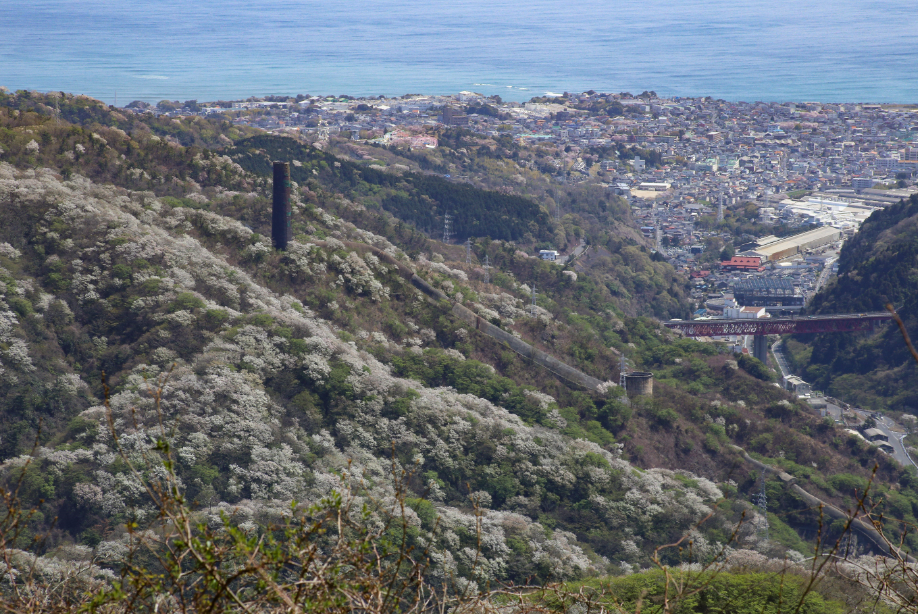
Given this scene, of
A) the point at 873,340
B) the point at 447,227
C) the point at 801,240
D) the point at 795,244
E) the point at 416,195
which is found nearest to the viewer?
the point at 873,340

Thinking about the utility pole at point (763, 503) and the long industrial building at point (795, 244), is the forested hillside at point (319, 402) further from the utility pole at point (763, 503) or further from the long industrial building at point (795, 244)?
the long industrial building at point (795, 244)

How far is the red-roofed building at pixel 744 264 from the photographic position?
3009 inches

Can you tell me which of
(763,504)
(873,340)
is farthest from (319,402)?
(873,340)

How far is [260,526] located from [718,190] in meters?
92.7

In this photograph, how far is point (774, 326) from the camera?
54.5m

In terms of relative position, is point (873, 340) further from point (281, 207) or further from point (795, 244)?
point (281, 207)

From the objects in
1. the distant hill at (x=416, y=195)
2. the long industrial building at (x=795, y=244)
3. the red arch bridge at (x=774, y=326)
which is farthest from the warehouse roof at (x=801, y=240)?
the red arch bridge at (x=774, y=326)

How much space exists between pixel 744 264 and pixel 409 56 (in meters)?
111

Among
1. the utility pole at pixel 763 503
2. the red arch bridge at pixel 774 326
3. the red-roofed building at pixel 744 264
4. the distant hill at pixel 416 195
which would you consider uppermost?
the distant hill at pixel 416 195

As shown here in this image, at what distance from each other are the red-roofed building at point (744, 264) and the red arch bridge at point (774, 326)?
20.8 metres

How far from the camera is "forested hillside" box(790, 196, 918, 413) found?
165ft

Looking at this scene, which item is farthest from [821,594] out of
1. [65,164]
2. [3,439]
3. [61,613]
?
[65,164]

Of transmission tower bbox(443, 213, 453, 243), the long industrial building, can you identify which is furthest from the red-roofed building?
transmission tower bbox(443, 213, 453, 243)

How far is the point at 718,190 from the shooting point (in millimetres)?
102875
